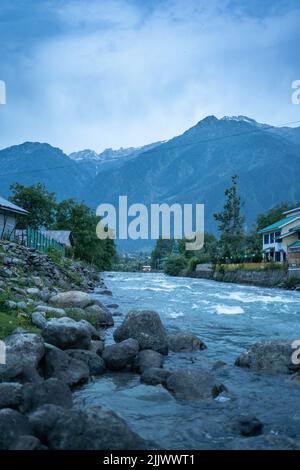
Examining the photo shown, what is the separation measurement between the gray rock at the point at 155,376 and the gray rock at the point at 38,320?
10.6 ft

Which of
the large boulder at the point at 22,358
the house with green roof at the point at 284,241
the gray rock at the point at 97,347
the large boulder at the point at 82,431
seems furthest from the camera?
the house with green roof at the point at 284,241

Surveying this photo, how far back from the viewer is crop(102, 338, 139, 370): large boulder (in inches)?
361

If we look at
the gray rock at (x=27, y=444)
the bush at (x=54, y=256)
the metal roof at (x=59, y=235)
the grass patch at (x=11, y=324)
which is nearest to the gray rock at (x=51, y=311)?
the grass patch at (x=11, y=324)

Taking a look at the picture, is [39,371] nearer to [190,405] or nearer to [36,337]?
[36,337]

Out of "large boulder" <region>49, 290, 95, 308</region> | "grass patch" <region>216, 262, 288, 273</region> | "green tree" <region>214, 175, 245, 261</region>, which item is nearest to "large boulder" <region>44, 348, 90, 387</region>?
"large boulder" <region>49, 290, 95, 308</region>

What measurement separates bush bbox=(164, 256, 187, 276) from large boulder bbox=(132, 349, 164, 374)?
229 ft

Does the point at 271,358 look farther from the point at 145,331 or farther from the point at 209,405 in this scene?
the point at 145,331

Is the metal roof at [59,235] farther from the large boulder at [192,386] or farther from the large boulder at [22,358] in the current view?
the large boulder at [192,386]

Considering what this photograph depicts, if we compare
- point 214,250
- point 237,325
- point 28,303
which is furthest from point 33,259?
point 214,250

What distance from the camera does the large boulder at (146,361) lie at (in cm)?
910

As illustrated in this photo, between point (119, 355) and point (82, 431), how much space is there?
4239mm

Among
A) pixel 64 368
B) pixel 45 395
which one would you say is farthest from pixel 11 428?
pixel 64 368

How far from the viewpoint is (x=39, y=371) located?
25.5 ft
